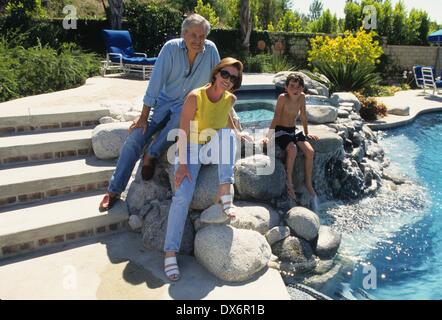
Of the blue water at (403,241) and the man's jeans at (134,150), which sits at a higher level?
the man's jeans at (134,150)

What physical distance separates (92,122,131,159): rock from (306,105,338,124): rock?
327 cm

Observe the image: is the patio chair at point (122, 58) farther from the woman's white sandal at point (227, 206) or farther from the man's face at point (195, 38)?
the woman's white sandal at point (227, 206)

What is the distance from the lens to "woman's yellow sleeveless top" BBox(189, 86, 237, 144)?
326cm

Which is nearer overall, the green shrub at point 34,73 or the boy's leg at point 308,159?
the boy's leg at point 308,159

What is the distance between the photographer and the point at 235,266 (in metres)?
2.99

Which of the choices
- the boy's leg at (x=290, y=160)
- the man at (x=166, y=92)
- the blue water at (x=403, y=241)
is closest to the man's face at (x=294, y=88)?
the boy's leg at (x=290, y=160)

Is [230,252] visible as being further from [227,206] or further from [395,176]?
[395,176]

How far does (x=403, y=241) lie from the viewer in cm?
437

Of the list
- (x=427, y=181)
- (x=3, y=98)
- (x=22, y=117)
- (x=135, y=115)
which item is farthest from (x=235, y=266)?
(x=3, y=98)

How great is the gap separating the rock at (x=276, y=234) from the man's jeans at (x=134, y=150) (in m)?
1.37

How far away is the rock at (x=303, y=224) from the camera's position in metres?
3.88

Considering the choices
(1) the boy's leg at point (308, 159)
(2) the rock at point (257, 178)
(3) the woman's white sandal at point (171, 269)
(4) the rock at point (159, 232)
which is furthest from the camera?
(1) the boy's leg at point (308, 159)

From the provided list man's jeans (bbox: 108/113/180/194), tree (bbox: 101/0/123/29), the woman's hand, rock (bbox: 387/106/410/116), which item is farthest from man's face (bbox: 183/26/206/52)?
tree (bbox: 101/0/123/29)

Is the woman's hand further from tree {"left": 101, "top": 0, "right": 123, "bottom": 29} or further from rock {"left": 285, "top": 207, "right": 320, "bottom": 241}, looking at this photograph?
tree {"left": 101, "top": 0, "right": 123, "bottom": 29}
